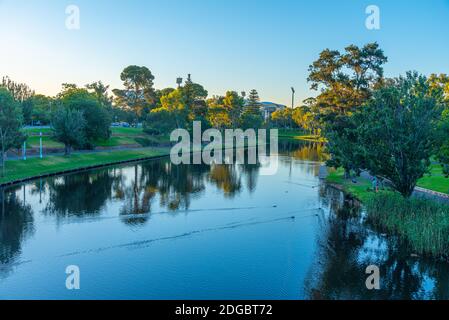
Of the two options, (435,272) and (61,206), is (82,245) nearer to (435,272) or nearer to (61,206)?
(61,206)

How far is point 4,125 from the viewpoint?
152 ft

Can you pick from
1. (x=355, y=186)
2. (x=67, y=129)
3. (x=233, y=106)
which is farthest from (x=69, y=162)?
(x=233, y=106)

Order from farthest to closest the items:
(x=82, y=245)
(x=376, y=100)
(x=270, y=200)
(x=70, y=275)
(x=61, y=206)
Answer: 1. (x=270, y=200)
2. (x=61, y=206)
3. (x=376, y=100)
4. (x=82, y=245)
5. (x=70, y=275)

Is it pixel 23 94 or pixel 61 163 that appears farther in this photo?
pixel 23 94

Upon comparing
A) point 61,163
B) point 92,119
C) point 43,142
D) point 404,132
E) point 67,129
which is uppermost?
point 92,119

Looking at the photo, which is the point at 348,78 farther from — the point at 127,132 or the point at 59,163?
the point at 127,132

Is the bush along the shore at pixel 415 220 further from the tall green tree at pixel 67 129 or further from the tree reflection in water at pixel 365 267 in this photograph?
the tall green tree at pixel 67 129

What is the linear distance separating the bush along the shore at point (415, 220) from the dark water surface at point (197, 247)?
1.15 m

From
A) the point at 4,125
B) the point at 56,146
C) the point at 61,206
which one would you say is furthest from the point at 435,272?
the point at 56,146

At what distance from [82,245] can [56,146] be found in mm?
50365

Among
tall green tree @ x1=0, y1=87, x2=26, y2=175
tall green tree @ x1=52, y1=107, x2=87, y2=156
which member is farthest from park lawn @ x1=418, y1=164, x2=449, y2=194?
tall green tree @ x1=52, y1=107, x2=87, y2=156

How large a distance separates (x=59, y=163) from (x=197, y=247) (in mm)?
41648

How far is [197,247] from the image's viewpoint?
24.5 metres

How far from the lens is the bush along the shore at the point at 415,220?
75.6 ft
